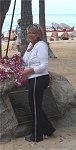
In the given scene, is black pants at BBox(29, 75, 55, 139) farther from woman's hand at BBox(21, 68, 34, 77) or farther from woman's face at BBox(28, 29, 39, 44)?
woman's face at BBox(28, 29, 39, 44)

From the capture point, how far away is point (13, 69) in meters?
5.20

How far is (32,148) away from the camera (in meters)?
5.03

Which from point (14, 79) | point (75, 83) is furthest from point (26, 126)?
point (75, 83)

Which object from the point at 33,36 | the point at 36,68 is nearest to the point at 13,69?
the point at 36,68

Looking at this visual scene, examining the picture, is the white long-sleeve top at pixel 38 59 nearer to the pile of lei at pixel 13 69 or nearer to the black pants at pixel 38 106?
the black pants at pixel 38 106

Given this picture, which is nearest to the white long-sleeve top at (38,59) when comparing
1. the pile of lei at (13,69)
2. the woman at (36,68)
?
the woman at (36,68)

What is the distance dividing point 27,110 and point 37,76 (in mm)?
811

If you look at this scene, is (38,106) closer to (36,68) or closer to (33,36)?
(36,68)

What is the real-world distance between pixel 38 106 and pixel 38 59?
0.69 meters

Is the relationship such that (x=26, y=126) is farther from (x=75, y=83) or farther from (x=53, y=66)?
(x=53, y=66)

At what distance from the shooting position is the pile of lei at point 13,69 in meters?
5.16

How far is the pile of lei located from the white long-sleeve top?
0.66 ft

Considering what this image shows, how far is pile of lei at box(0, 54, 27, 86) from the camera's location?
5.16 metres

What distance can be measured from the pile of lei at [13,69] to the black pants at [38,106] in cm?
26
